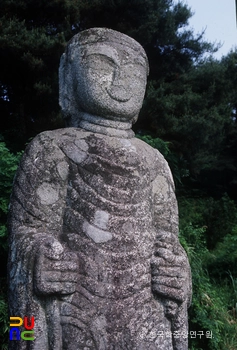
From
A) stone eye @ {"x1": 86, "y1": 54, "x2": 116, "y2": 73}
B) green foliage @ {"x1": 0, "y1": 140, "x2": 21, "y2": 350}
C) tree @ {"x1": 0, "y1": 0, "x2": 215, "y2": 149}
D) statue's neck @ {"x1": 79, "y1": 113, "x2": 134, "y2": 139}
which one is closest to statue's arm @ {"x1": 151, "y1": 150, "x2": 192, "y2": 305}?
statue's neck @ {"x1": 79, "y1": 113, "x2": 134, "y2": 139}

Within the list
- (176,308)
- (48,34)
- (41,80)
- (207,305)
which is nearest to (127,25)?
(48,34)

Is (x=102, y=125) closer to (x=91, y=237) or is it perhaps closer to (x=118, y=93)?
(x=118, y=93)

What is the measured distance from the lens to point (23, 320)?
2848 mm

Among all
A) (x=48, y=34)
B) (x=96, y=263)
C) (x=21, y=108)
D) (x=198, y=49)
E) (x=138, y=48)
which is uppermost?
(x=198, y=49)

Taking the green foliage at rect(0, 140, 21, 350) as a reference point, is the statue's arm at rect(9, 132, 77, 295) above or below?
below

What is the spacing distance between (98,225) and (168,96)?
7.79m

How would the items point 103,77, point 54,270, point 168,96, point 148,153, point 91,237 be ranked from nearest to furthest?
1. point 54,270
2. point 91,237
3. point 103,77
4. point 148,153
5. point 168,96

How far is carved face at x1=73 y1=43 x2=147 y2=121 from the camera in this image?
3340 mm

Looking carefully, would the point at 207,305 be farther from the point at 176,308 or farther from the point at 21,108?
the point at 21,108

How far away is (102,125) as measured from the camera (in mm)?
3404

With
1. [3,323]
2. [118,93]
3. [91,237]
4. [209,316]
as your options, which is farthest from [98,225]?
[209,316]

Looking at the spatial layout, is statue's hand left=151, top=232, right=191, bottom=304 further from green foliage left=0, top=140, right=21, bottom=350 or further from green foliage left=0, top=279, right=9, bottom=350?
green foliage left=0, top=140, right=21, bottom=350

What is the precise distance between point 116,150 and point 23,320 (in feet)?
4.11

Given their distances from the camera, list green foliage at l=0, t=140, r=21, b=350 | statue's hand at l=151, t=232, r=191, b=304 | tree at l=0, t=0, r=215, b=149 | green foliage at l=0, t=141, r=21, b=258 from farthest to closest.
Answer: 1. tree at l=0, t=0, r=215, b=149
2. green foliage at l=0, t=141, r=21, b=258
3. green foliage at l=0, t=140, r=21, b=350
4. statue's hand at l=151, t=232, r=191, b=304
